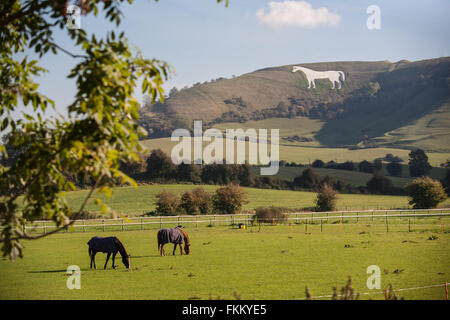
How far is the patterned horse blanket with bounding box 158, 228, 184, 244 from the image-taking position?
20.0 metres

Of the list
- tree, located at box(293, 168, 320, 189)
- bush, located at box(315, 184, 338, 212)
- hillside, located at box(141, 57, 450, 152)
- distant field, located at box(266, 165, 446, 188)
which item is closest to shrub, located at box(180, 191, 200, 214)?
bush, located at box(315, 184, 338, 212)

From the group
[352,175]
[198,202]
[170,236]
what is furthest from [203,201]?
[352,175]

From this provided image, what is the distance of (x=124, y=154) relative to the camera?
5.48 metres

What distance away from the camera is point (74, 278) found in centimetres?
1454

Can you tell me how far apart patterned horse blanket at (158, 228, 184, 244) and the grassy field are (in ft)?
2.36

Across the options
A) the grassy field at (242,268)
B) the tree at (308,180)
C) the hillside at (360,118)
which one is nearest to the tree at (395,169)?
the tree at (308,180)

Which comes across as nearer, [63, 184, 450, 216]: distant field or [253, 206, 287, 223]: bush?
[253, 206, 287, 223]: bush

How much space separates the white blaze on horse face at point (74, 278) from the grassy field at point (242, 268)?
0.15 m

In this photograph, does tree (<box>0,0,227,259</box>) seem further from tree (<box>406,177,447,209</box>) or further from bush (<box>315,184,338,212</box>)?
tree (<box>406,177,447,209</box>)

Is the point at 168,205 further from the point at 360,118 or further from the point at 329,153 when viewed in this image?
the point at 360,118

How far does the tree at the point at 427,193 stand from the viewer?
1859 inches

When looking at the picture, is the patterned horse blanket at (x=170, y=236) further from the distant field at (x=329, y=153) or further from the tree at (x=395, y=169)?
the distant field at (x=329, y=153)
